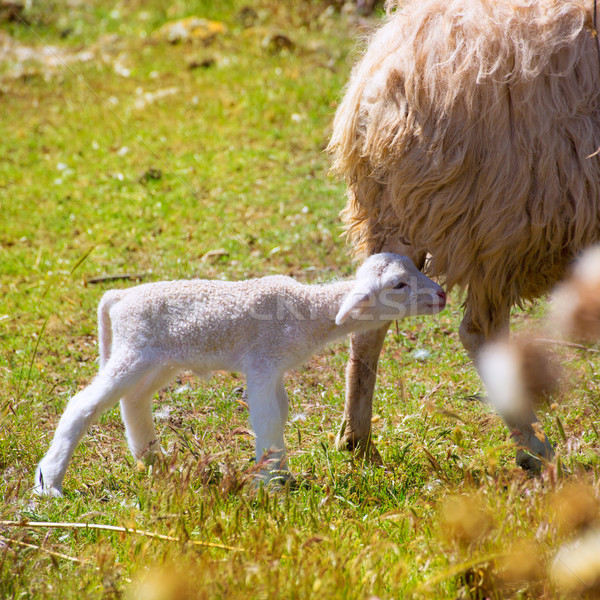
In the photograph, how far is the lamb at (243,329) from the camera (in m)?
3.17

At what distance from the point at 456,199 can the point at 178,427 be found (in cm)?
190

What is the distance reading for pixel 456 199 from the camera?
10.2 ft

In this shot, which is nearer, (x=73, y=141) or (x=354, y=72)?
(x=354, y=72)

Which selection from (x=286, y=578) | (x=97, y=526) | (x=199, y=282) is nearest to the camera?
(x=286, y=578)

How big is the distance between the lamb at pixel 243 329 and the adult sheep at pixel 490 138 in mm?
261

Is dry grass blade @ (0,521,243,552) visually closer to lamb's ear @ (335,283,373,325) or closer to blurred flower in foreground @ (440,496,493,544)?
blurred flower in foreground @ (440,496,493,544)

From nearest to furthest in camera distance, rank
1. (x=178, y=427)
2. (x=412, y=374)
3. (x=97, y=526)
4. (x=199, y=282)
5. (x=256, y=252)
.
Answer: (x=97, y=526), (x=199, y=282), (x=178, y=427), (x=412, y=374), (x=256, y=252)

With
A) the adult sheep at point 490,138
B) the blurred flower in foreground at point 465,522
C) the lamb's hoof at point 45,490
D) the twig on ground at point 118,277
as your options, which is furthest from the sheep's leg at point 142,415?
the twig on ground at point 118,277

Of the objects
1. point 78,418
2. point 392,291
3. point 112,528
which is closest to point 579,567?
point 392,291

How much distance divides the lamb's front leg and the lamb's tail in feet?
3.74

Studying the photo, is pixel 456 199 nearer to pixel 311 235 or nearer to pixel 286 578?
pixel 286 578

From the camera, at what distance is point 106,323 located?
136 inches

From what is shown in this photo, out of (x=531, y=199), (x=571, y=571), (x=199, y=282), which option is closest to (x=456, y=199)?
(x=531, y=199)

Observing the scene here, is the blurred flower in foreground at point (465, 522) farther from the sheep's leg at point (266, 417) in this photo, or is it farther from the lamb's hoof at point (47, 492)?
the lamb's hoof at point (47, 492)
